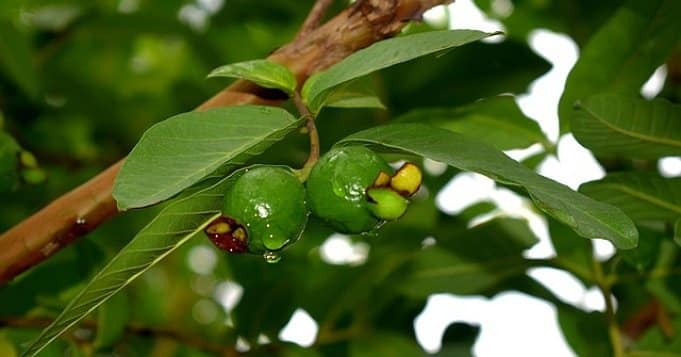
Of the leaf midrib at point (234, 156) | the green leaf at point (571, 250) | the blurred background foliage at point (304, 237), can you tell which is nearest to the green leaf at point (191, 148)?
the leaf midrib at point (234, 156)

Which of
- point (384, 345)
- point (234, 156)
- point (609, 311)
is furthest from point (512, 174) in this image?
point (384, 345)

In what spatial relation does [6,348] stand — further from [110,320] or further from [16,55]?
[16,55]

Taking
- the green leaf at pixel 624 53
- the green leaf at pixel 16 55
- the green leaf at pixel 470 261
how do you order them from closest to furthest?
the green leaf at pixel 624 53, the green leaf at pixel 470 261, the green leaf at pixel 16 55

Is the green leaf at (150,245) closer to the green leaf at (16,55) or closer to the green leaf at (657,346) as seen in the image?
the green leaf at (657,346)

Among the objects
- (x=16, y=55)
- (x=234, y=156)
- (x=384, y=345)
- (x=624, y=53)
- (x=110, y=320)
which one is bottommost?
(x=384, y=345)

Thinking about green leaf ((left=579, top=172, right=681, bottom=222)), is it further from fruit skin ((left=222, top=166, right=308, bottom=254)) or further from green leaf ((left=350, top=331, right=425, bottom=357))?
green leaf ((left=350, top=331, right=425, bottom=357))

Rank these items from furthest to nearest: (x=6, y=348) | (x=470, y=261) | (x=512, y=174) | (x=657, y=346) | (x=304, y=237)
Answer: (x=304, y=237) → (x=470, y=261) → (x=657, y=346) → (x=6, y=348) → (x=512, y=174)

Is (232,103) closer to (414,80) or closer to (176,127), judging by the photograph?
(176,127)

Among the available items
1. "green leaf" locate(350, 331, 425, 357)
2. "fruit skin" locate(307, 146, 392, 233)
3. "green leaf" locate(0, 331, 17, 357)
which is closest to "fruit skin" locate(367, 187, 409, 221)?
"fruit skin" locate(307, 146, 392, 233)
